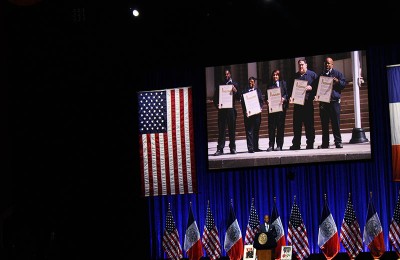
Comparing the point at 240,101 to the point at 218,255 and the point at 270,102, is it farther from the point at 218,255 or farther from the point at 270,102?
the point at 218,255

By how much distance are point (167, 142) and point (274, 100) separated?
1.98 meters

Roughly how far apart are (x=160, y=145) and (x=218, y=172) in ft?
3.66

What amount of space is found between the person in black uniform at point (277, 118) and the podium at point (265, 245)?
61.2 inches

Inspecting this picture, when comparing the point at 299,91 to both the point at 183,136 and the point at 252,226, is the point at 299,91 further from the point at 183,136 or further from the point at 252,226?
the point at 252,226

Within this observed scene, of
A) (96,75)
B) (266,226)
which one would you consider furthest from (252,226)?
(96,75)

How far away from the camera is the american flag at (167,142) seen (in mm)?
10820

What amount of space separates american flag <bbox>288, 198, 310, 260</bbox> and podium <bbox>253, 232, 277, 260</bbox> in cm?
62

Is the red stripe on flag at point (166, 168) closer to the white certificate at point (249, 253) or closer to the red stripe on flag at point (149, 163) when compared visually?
the red stripe on flag at point (149, 163)

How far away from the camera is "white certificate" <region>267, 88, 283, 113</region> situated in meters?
10.5

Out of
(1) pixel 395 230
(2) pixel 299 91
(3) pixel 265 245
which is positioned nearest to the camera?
(3) pixel 265 245

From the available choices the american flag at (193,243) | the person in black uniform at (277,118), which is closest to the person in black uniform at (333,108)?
the person in black uniform at (277,118)

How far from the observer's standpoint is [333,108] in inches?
404

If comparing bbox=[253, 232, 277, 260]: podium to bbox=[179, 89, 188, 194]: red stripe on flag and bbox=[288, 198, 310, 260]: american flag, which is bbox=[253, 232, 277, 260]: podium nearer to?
bbox=[288, 198, 310, 260]: american flag

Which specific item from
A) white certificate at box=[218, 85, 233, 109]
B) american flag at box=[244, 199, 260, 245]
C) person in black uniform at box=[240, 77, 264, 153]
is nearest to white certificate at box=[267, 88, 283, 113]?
person in black uniform at box=[240, 77, 264, 153]
